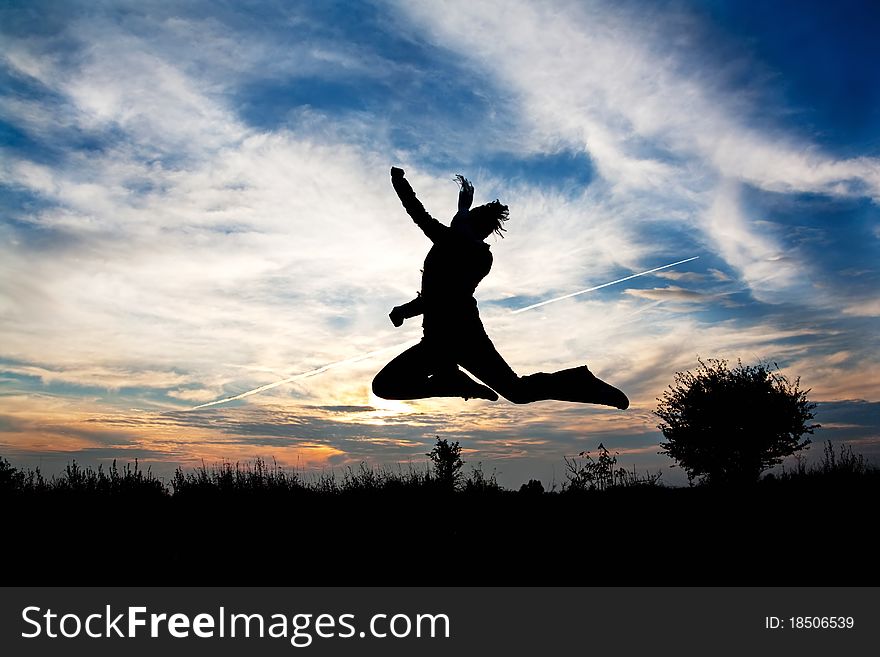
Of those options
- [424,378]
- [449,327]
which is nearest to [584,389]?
[449,327]

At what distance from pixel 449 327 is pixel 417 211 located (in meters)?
1.39

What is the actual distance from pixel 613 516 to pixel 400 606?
4.34m

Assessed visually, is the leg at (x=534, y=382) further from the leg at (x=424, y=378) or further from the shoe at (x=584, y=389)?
the leg at (x=424, y=378)

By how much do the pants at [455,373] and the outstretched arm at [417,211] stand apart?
1188 mm

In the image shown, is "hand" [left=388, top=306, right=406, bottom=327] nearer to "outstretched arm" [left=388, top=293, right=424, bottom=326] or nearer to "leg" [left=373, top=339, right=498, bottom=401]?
"outstretched arm" [left=388, top=293, right=424, bottom=326]

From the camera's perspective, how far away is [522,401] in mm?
7750

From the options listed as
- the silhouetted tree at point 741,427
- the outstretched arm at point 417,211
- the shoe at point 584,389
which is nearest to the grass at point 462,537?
the shoe at point 584,389

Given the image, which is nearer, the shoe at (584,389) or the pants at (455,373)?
the pants at (455,373)

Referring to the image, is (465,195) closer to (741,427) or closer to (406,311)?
(406,311)

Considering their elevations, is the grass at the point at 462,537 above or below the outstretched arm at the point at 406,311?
below

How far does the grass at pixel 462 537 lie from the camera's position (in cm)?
712

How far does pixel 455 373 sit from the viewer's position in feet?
24.5

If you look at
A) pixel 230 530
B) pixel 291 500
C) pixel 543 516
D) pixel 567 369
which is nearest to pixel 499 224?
pixel 567 369

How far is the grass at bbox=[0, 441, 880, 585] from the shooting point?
712 cm
